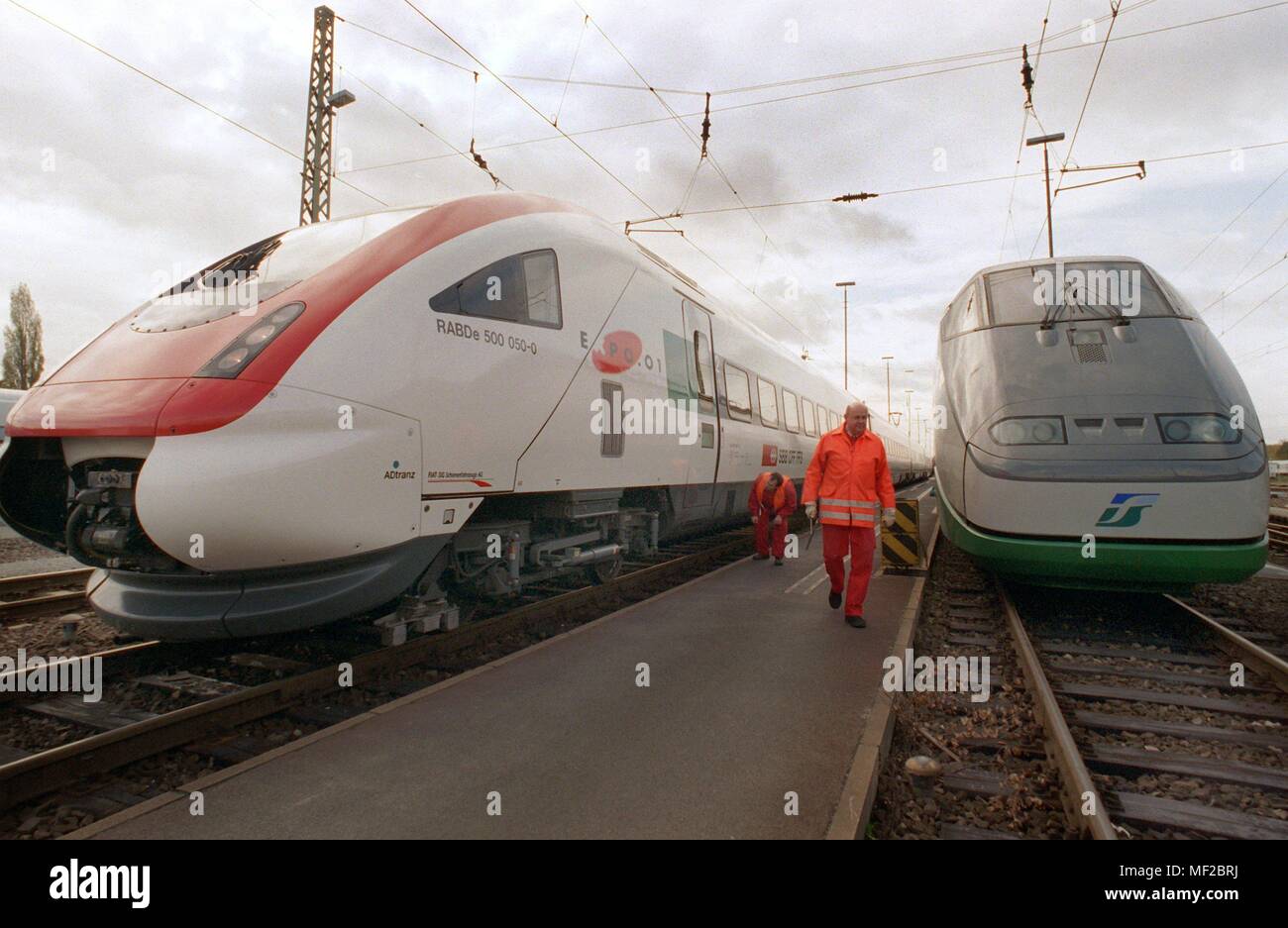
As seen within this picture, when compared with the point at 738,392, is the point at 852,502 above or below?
below

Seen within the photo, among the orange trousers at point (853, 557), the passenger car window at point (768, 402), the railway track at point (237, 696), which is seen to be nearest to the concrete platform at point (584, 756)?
the railway track at point (237, 696)

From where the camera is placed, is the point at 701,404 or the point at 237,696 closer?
the point at 237,696

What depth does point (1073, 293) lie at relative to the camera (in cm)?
617

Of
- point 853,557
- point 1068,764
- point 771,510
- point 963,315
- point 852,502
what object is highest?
point 963,315

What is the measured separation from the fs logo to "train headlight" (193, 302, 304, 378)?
17.3ft

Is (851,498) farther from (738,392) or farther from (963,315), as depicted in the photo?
(738,392)

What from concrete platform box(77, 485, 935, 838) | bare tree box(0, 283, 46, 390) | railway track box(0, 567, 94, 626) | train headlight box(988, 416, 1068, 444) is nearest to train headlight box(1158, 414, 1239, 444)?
train headlight box(988, 416, 1068, 444)

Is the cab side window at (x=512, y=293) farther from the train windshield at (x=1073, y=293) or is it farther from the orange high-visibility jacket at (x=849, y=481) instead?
the train windshield at (x=1073, y=293)

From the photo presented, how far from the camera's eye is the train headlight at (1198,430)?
4.78m

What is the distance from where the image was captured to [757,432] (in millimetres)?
9969

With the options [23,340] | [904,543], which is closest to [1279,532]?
[904,543]

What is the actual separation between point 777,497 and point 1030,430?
3917mm

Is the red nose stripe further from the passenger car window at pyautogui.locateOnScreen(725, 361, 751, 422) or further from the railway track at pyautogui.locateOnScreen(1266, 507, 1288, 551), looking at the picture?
the railway track at pyautogui.locateOnScreen(1266, 507, 1288, 551)
